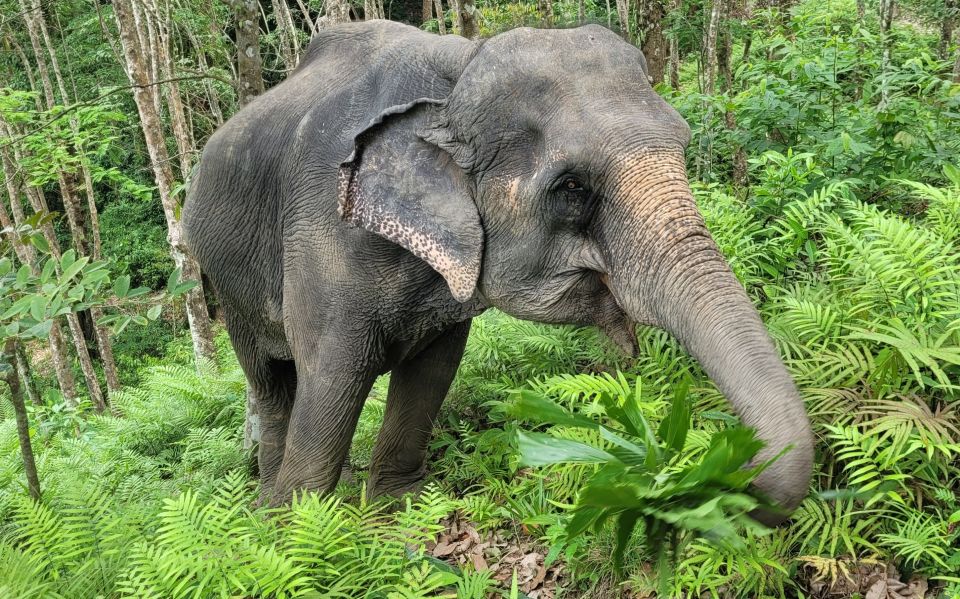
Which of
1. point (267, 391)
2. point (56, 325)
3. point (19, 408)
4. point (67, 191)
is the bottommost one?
point (56, 325)

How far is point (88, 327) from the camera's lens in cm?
2036

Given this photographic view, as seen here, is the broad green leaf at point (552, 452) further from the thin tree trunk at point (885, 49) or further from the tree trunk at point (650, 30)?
the tree trunk at point (650, 30)

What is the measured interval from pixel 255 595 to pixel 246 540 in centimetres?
23

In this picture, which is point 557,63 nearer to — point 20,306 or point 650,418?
point 650,418

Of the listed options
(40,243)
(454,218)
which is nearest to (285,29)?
(40,243)

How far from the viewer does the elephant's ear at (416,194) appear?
305cm

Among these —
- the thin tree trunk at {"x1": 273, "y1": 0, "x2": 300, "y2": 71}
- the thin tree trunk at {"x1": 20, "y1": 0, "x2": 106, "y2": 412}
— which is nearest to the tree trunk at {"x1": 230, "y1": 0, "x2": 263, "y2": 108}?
the thin tree trunk at {"x1": 273, "y1": 0, "x2": 300, "y2": 71}

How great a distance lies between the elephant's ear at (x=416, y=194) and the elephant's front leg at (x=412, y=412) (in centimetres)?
109

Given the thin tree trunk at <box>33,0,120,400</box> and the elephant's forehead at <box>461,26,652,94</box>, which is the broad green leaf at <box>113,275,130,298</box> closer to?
the elephant's forehead at <box>461,26,652,94</box>

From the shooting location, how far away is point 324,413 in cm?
361

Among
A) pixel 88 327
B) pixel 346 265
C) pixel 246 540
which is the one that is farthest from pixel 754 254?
pixel 88 327

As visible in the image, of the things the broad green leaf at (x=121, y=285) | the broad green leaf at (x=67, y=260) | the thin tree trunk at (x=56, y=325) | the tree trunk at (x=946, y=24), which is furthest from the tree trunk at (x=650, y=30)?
the thin tree trunk at (x=56, y=325)

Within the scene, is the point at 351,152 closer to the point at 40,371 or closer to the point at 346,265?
the point at 346,265

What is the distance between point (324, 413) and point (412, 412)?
87 cm
